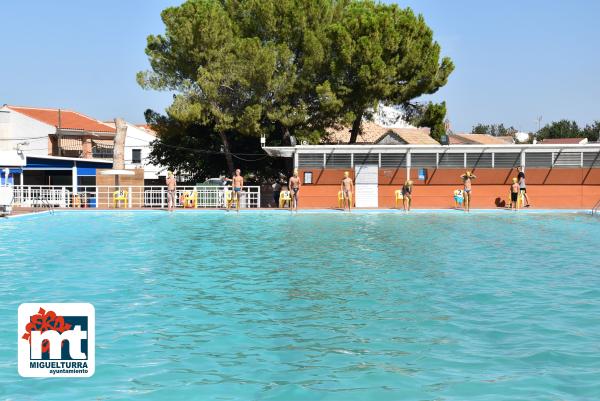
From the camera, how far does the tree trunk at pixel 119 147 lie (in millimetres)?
35562

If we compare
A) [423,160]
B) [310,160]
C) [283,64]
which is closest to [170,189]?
[310,160]

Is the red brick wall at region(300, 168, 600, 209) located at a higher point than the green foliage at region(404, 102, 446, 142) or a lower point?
lower

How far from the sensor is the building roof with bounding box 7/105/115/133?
5287 centimetres

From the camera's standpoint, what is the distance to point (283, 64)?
34.5 meters

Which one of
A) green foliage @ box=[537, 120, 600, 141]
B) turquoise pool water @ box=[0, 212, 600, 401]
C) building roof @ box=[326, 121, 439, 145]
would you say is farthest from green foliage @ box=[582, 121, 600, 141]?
turquoise pool water @ box=[0, 212, 600, 401]

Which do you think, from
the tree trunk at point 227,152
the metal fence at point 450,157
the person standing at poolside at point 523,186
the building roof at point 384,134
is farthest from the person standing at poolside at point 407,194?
the tree trunk at point 227,152

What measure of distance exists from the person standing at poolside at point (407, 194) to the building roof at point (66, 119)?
32612 millimetres

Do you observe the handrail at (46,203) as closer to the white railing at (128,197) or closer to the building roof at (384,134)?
the white railing at (128,197)

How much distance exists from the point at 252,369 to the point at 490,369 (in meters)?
2.31

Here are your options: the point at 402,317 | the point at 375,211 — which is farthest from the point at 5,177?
the point at 402,317

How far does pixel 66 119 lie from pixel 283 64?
27.8 metres

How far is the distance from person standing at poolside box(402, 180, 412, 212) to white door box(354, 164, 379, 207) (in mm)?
2493

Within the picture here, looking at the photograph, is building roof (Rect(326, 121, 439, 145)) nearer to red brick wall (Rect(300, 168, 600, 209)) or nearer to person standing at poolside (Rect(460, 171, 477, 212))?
red brick wall (Rect(300, 168, 600, 209))

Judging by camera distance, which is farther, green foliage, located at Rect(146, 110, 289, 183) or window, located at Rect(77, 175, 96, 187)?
window, located at Rect(77, 175, 96, 187)
